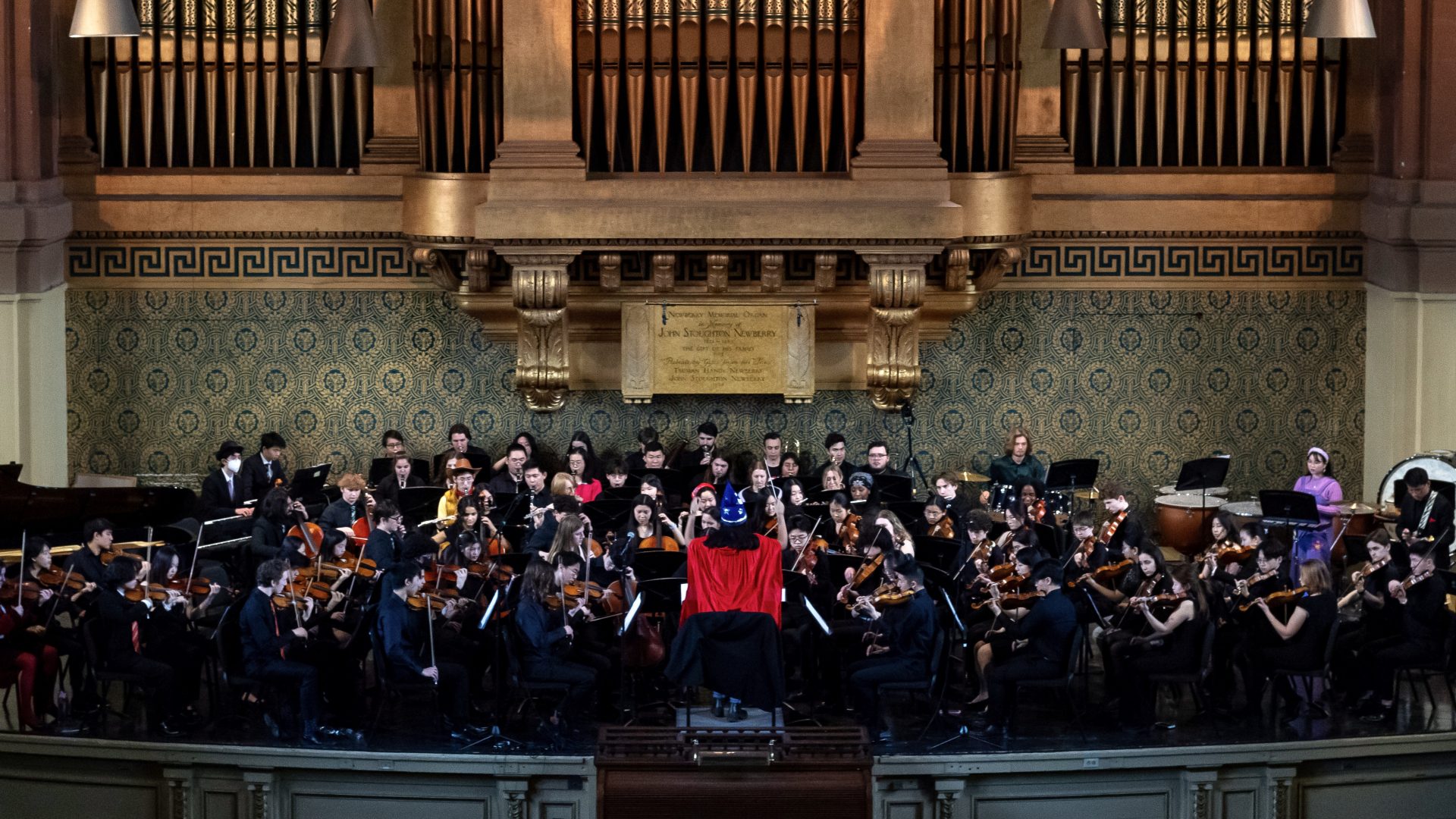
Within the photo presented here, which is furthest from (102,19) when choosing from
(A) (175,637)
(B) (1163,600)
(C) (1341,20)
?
(C) (1341,20)

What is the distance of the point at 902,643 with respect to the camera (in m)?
12.6

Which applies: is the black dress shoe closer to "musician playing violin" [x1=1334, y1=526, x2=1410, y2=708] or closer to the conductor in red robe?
the conductor in red robe

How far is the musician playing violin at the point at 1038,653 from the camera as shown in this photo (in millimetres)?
12414

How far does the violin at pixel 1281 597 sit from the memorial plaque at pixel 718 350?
4.64 meters

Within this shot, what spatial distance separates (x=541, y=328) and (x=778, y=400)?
184cm

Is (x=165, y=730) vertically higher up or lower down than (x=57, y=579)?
lower down

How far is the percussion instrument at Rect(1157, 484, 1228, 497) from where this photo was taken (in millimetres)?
15968

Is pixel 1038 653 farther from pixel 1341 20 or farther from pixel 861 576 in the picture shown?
pixel 1341 20

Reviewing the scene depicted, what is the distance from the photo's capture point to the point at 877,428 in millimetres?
16828

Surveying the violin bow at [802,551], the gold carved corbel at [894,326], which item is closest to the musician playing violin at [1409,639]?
the violin bow at [802,551]

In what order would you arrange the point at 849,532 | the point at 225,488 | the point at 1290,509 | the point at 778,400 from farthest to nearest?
the point at 778,400 < the point at 225,488 < the point at 1290,509 < the point at 849,532

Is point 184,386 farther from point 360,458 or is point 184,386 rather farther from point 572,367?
point 572,367

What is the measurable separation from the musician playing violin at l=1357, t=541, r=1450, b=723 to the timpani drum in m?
2.91

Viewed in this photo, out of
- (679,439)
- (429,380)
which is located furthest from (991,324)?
(429,380)
